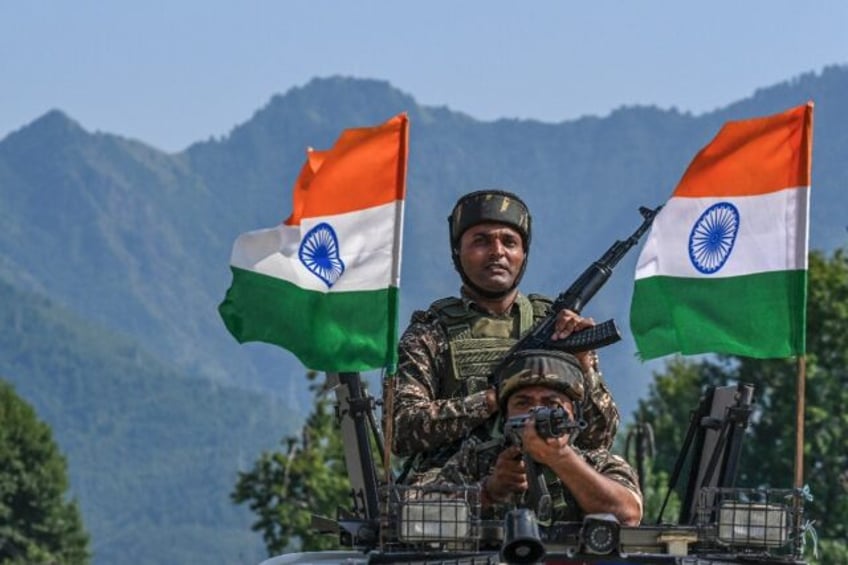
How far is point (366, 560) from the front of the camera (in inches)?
573

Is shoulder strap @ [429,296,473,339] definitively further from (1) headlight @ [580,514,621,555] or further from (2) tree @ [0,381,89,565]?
(2) tree @ [0,381,89,565]

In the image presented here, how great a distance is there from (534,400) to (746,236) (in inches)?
104

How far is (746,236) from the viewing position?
653 inches

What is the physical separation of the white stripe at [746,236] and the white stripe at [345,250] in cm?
143

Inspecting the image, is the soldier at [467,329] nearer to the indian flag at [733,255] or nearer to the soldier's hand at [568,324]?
the soldier's hand at [568,324]

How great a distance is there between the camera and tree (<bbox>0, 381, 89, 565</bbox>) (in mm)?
116562

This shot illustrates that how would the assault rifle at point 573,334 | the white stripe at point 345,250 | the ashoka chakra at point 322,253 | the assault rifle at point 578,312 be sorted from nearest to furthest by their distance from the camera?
the assault rifle at point 573,334 < the assault rifle at point 578,312 < the white stripe at point 345,250 < the ashoka chakra at point 322,253

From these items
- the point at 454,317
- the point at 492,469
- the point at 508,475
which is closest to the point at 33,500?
the point at 454,317

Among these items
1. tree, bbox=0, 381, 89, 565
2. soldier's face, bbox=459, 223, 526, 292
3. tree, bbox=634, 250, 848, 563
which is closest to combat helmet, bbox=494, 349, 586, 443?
soldier's face, bbox=459, 223, 526, 292

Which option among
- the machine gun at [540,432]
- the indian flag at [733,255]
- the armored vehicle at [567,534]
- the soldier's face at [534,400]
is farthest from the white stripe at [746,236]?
the machine gun at [540,432]

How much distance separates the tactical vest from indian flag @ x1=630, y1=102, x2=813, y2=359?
2.15 feet

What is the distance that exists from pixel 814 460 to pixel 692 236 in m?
51.7

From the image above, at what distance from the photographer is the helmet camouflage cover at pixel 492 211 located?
1622 centimetres

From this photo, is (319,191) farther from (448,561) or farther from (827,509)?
(827,509)
